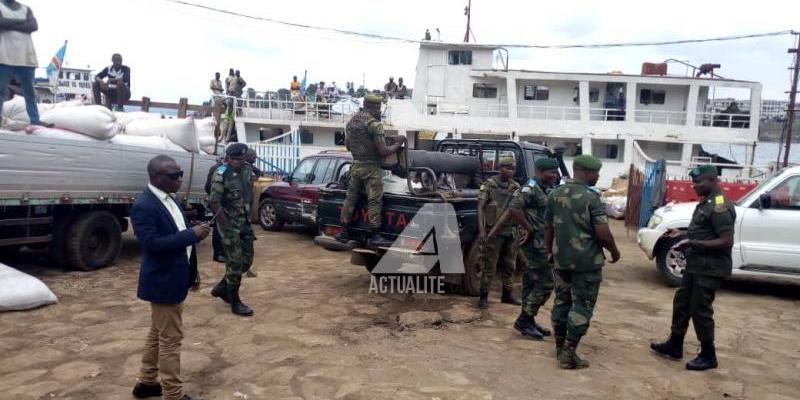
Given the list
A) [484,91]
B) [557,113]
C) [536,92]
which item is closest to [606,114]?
[557,113]

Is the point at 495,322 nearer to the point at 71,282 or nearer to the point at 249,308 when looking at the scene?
the point at 249,308

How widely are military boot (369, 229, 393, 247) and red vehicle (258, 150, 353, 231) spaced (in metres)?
3.76

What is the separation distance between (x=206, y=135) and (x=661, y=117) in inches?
803

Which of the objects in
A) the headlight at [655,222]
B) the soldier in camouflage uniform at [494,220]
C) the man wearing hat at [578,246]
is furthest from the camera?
the headlight at [655,222]

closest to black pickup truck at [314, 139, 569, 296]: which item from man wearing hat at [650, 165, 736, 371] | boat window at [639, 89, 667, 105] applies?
man wearing hat at [650, 165, 736, 371]

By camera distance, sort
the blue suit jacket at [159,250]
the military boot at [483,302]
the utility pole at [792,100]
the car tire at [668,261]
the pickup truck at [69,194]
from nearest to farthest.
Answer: the blue suit jacket at [159,250], the military boot at [483,302], the pickup truck at [69,194], the car tire at [668,261], the utility pole at [792,100]

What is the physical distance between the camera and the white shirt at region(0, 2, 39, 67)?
6043mm

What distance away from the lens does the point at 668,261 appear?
7.42 metres

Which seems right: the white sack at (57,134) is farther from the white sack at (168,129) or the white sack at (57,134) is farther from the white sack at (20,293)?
the white sack at (20,293)

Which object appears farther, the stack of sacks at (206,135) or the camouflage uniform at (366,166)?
the stack of sacks at (206,135)

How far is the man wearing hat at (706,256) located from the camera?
430 centimetres

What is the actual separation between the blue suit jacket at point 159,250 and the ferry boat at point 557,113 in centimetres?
1794

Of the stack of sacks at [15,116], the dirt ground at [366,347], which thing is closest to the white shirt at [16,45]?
the stack of sacks at [15,116]

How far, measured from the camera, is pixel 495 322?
18.0 feet
